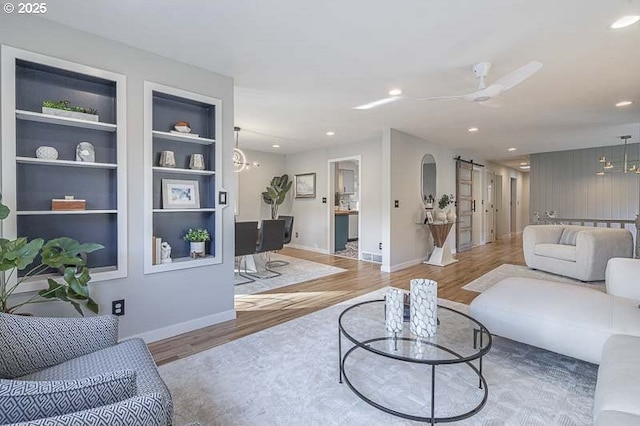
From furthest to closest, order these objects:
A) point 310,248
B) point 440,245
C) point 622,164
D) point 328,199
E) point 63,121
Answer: point 310,248 → point 328,199 → point 622,164 → point 440,245 → point 63,121

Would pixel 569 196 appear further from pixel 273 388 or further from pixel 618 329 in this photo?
pixel 273 388

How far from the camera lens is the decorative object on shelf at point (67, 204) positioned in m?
2.18

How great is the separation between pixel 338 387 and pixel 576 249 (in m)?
4.50

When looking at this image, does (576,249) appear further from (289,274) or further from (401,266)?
(289,274)

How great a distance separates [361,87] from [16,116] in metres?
2.86

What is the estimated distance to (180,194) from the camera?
284 centimetres

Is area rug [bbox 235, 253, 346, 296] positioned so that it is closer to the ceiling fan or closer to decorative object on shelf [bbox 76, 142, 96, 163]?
decorative object on shelf [bbox 76, 142, 96, 163]

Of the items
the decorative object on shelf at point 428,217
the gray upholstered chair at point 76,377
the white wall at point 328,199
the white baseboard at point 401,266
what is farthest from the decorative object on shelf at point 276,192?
the gray upholstered chair at point 76,377

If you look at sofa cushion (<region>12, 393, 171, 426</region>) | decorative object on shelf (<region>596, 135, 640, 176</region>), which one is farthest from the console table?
sofa cushion (<region>12, 393, 171, 426</region>)

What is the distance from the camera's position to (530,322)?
2041mm

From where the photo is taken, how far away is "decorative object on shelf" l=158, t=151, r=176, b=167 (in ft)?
8.85

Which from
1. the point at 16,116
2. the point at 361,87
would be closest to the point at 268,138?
the point at 361,87

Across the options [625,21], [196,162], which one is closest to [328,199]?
[196,162]

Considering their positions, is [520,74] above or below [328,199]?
above
